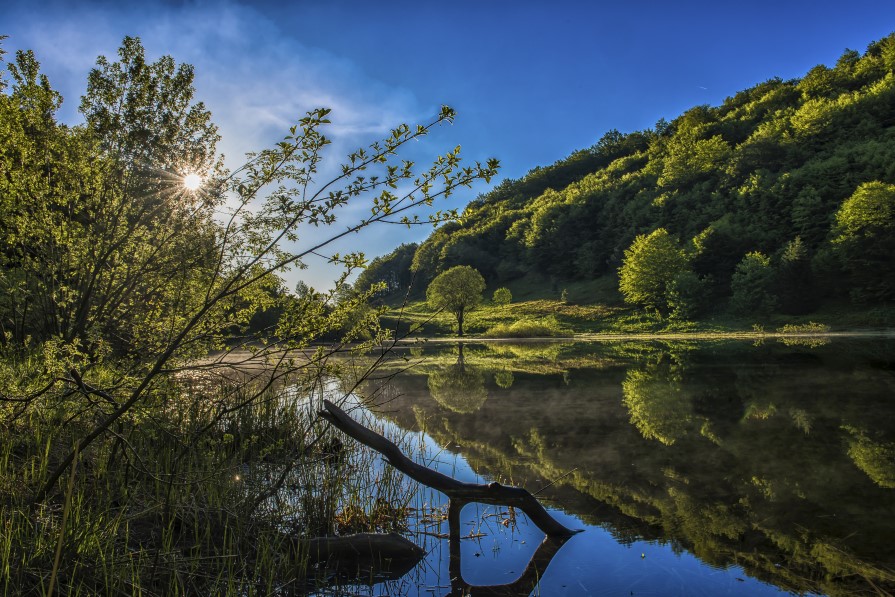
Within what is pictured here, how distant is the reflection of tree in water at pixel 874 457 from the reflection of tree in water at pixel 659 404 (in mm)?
2456

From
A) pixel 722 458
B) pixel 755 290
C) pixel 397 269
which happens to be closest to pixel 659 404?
pixel 722 458

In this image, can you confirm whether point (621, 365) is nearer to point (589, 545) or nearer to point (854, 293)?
point (589, 545)

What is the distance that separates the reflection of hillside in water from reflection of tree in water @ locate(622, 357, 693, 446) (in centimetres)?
4

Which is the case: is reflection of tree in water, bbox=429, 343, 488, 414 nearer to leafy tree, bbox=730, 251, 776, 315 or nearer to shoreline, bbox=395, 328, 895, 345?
shoreline, bbox=395, 328, 895, 345

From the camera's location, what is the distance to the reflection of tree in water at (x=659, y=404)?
961 cm

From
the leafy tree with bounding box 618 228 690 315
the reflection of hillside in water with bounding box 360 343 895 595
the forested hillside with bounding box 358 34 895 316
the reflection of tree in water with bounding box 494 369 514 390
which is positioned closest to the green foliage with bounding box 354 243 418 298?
the forested hillside with bounding box 358 34 895 316

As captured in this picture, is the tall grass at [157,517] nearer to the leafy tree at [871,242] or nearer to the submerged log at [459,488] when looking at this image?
the submerged log at [459,488]

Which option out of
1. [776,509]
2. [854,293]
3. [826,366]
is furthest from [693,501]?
[854,293]

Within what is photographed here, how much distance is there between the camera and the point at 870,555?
173 inches

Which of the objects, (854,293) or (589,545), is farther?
(854,293)

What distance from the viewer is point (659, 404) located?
40.1ft

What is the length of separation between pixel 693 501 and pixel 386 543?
3.62 metres

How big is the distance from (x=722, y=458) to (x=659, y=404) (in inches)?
183

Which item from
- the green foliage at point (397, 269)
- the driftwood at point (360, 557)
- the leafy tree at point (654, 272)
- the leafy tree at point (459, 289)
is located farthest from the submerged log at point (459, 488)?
the green foliage at point (397, 269)
